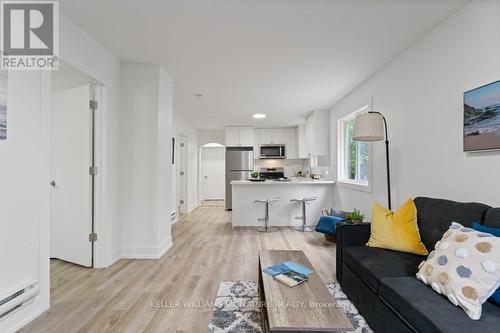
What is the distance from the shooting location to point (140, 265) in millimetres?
2934

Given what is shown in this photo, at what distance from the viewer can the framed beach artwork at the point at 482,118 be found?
68.0 inches

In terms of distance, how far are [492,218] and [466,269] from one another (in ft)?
1.59

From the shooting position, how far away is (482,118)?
5.98ft

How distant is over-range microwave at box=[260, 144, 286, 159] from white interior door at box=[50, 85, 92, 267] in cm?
518

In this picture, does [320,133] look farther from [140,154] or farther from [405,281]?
[405,281]

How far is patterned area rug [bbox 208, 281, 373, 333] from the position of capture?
176 cm

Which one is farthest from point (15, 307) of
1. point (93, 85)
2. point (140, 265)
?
point (93, 85)

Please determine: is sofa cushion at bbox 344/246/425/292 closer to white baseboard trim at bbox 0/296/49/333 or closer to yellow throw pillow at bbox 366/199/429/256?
yellow throw pillow at bbox 366/199/429/256

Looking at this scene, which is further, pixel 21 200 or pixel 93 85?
pixel 93 85

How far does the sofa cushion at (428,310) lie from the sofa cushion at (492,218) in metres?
0.47

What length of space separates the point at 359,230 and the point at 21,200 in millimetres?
2817

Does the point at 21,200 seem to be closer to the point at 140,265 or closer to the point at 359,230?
the point at 140,265

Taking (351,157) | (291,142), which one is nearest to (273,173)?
(291,142)

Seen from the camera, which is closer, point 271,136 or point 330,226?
point 330,226
